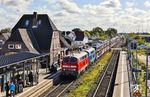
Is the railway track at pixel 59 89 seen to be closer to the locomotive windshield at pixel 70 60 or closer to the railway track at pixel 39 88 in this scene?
the railway track at pixel 39 88

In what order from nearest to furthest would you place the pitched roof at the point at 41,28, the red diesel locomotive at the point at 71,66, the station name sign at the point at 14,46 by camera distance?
the red diesel locomotive at the point at 71,66
the station name sign at the point at 14,46
the pitched roof at the point at 41,28

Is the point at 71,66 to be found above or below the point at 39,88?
above

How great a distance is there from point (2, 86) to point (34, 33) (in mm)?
28785

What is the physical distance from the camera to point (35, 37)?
59.8 m

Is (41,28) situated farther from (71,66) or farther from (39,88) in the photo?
(39,88)

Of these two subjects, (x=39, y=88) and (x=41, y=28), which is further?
(x=41, y=28)

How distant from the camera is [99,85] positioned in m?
41.4

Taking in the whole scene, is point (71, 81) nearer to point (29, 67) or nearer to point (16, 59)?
point (29, 67)

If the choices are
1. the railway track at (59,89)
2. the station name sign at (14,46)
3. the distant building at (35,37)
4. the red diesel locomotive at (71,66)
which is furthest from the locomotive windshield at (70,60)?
the station name sign at (14,46)

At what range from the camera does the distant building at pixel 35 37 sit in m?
53.8

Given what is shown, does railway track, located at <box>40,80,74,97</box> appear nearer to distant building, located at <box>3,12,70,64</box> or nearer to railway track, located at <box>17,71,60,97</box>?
railway track, located at <box>17,71,60,97</box>

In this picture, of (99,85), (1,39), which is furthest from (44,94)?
(1,39)

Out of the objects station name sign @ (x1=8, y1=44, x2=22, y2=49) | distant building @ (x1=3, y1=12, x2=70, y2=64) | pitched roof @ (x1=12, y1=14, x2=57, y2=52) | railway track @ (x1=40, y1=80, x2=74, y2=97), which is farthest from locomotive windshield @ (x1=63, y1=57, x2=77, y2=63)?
pitched roof @ (x1=12, y1=14, x2=57, y2=52)

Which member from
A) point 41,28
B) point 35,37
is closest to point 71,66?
point 35,37
